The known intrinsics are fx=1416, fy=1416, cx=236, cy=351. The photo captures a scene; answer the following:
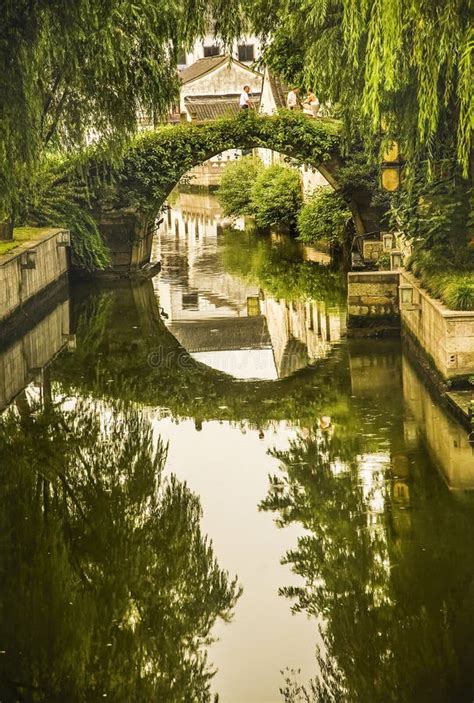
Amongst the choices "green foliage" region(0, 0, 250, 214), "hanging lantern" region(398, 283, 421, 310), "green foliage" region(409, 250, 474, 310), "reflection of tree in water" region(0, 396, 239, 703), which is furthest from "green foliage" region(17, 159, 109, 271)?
"reflection of tree in water" region(0, 396, 239, 703)

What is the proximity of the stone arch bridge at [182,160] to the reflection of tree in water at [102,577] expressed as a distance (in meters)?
17.2

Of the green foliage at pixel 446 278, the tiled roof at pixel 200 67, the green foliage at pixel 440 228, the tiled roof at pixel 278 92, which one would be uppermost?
the tiled roof at pixel 200 67

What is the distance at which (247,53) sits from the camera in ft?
294

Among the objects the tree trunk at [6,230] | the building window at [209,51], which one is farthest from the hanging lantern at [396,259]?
the building window at [209,51]

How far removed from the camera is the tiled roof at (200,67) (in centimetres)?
8331

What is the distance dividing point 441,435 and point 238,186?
31322 millimetres

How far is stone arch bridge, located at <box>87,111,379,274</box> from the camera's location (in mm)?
31891

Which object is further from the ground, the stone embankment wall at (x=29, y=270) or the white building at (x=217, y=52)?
the white building at (x=217, y=52)

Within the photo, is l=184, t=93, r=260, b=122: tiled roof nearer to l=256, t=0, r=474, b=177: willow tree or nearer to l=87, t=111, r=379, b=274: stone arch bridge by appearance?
l=87, t=111, r=379, b=274: stone arch bridge

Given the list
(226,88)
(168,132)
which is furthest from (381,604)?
(226,88)

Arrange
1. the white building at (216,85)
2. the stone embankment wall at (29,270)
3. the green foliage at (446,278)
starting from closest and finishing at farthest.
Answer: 1. the green foliage at (446,278)
2. the stone embankment wall at (29,270)
3. the white building at (216,85)

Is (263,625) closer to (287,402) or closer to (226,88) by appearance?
(287,402)

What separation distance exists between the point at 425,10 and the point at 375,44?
681 mm

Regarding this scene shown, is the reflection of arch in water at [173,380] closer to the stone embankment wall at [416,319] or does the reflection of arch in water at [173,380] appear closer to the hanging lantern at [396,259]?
the stone embankment wall at [416,319]
